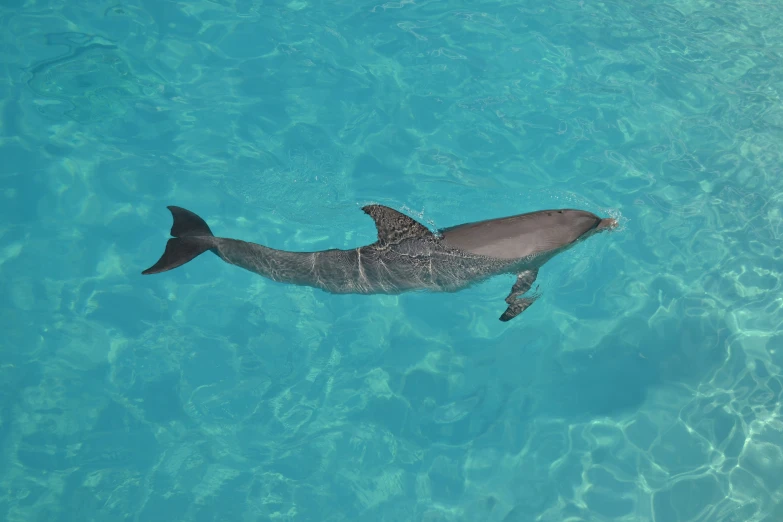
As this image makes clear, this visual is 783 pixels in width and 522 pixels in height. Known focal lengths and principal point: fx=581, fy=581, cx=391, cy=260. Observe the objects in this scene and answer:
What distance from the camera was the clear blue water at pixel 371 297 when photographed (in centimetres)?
697

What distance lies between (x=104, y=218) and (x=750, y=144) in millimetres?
10302

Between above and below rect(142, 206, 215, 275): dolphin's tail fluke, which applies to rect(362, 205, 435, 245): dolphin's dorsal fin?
above

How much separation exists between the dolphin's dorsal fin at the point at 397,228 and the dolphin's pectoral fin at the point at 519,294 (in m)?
1.32

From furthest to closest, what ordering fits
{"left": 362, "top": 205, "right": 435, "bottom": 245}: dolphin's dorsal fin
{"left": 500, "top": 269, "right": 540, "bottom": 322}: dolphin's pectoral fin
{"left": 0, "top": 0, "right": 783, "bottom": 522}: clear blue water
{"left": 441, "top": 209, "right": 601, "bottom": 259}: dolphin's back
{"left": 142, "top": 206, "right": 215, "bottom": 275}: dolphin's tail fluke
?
{"left": 500, "top": 269, "right": 540, "bottom": 322}: dolphin's pectoral fin < {"left": 0, "top": 0, "right": 783, "bottom": 522}: clear blue water < {"left": 142, "top": 206, "right": 215, "bottom": 275}: dolphin's tail fluke < {"left": 362, "top": 205, "right": 435, "bottom": 245}: dolphin's dorsal fin < {"left": 441, "top": 209, "right": 601, "bottom": 259}: dolphin's back

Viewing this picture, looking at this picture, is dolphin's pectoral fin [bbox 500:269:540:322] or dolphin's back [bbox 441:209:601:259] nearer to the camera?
dolphin's back [bbox 441:209:601:259]

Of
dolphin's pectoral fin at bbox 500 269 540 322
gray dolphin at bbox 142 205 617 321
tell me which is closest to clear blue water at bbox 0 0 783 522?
dolphin's pectoral fin at bbox 500 269 540 322

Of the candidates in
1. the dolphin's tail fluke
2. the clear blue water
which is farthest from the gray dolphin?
the clear blue water

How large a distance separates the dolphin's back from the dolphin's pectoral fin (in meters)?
0.64

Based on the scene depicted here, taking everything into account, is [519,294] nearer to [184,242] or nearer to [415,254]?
[415,254]

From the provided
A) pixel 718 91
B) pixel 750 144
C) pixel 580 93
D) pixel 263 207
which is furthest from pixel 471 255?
pixel 718 91

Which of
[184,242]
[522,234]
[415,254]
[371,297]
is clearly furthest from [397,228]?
[184,242]

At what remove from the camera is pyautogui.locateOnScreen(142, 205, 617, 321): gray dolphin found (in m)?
6.44

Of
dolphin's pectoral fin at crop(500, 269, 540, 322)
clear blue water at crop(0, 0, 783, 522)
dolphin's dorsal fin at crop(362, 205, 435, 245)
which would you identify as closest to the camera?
dolphin's dorsal fin at crop(362, 205, 435, 245)

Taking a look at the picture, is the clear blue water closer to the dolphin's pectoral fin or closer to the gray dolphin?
the dolphin's pectoral fin
